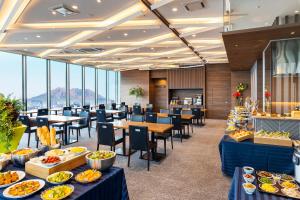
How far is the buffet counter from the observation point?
3.88m

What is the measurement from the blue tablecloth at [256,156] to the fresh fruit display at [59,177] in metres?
2.69

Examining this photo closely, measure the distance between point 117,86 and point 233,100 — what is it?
8.08 metres

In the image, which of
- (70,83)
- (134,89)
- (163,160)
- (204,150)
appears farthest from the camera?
(134,89)

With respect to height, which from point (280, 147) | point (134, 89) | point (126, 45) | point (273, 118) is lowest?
point (280, 147)

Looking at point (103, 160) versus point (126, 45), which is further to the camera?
point (126, 45)

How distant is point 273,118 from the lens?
157 inches

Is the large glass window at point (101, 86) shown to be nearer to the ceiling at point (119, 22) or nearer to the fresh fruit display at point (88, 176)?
the ceiling at point (119, 22)

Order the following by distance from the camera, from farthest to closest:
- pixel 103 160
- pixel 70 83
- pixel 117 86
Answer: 1. pixel 117 86
2. pixel 70 83
3. pixel 103 160

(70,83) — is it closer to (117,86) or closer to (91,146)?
(117,86)

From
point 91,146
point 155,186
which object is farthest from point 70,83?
point 155,186

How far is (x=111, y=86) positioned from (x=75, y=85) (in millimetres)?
3375

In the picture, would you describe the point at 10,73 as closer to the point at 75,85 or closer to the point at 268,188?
the point at 75,85

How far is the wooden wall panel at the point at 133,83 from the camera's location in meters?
13.5

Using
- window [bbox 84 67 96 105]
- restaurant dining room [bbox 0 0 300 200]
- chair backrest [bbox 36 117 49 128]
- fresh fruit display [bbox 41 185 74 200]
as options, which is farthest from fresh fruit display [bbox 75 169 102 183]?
window [bbox 84 67 96 105]
